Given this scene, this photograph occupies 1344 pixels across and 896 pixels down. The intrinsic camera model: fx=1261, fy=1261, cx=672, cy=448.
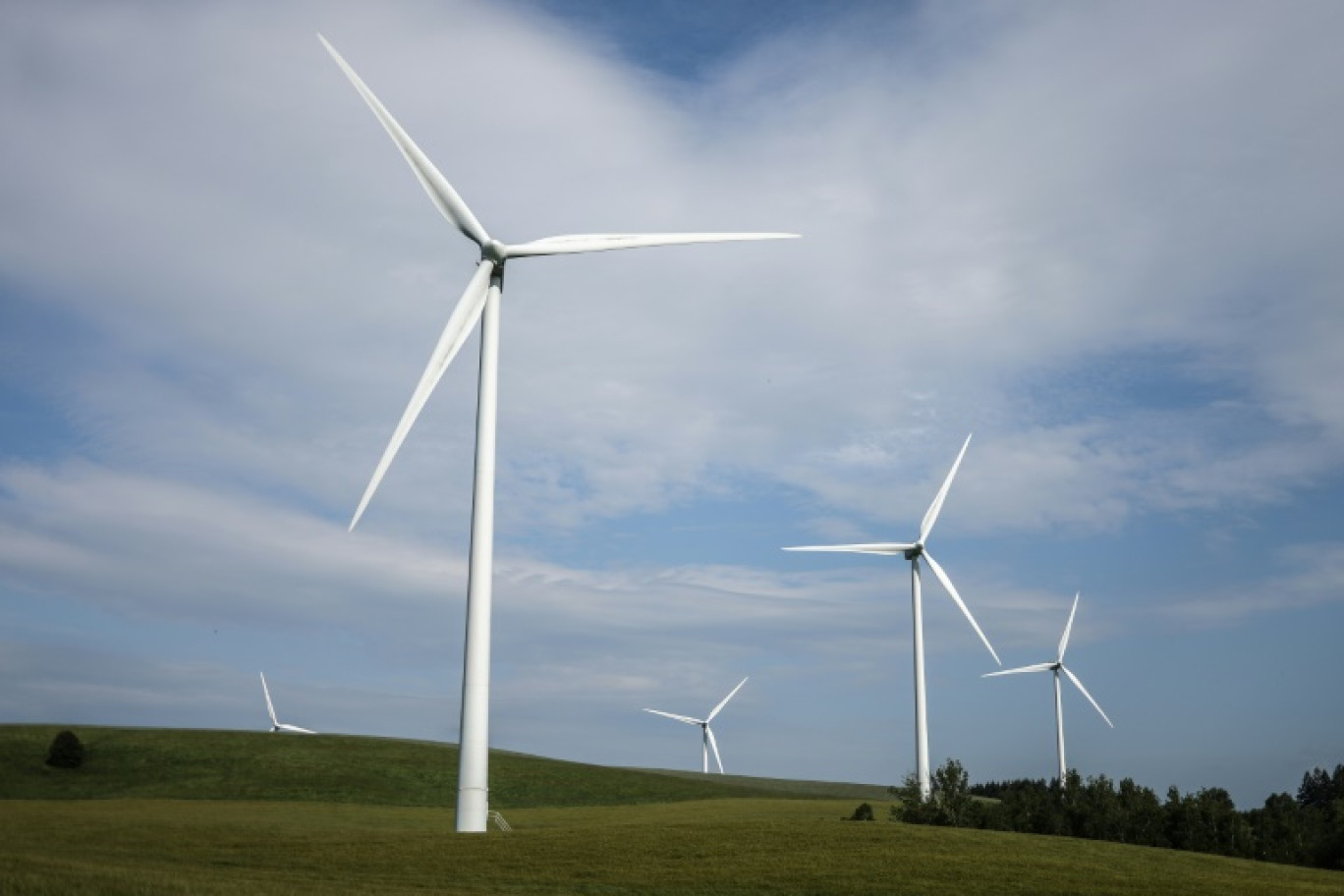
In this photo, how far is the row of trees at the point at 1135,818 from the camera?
58.4m

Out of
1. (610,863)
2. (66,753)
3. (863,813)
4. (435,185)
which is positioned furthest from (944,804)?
(66,753)

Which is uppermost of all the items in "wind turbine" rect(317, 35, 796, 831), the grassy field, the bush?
"wind turbine" rect(317, 35, 796, 831)

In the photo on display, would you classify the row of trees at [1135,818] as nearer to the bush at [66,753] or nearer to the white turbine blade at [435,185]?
the white turbine blade at [435,185]

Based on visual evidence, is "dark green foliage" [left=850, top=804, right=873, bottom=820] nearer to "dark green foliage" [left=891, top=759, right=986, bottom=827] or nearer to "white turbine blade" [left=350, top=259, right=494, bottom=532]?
"dark green foliage" [left=891, top=759, right=986, bottom=827]

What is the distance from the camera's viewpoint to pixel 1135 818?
213 ft

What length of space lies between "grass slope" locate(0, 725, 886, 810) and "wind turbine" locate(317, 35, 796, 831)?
4006cm

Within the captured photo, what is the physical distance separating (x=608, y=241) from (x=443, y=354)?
8.89 metres

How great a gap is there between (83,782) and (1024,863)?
68.4 metres

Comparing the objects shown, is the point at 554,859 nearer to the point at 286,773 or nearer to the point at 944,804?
the point at 944,804

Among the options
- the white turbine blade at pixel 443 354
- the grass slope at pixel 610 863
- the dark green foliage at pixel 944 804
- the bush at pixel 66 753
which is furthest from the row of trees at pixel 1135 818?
the bush at pixel 66 753

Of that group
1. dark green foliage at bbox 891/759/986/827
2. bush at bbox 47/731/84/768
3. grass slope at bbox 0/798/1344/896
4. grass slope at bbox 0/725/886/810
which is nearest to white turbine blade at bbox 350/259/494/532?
grass slope at bbox 0/798/1344/896

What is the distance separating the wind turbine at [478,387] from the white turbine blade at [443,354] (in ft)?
0.11

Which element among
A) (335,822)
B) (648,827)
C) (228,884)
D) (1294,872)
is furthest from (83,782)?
(1294,872)

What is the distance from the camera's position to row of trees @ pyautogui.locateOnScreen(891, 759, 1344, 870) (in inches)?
2299
